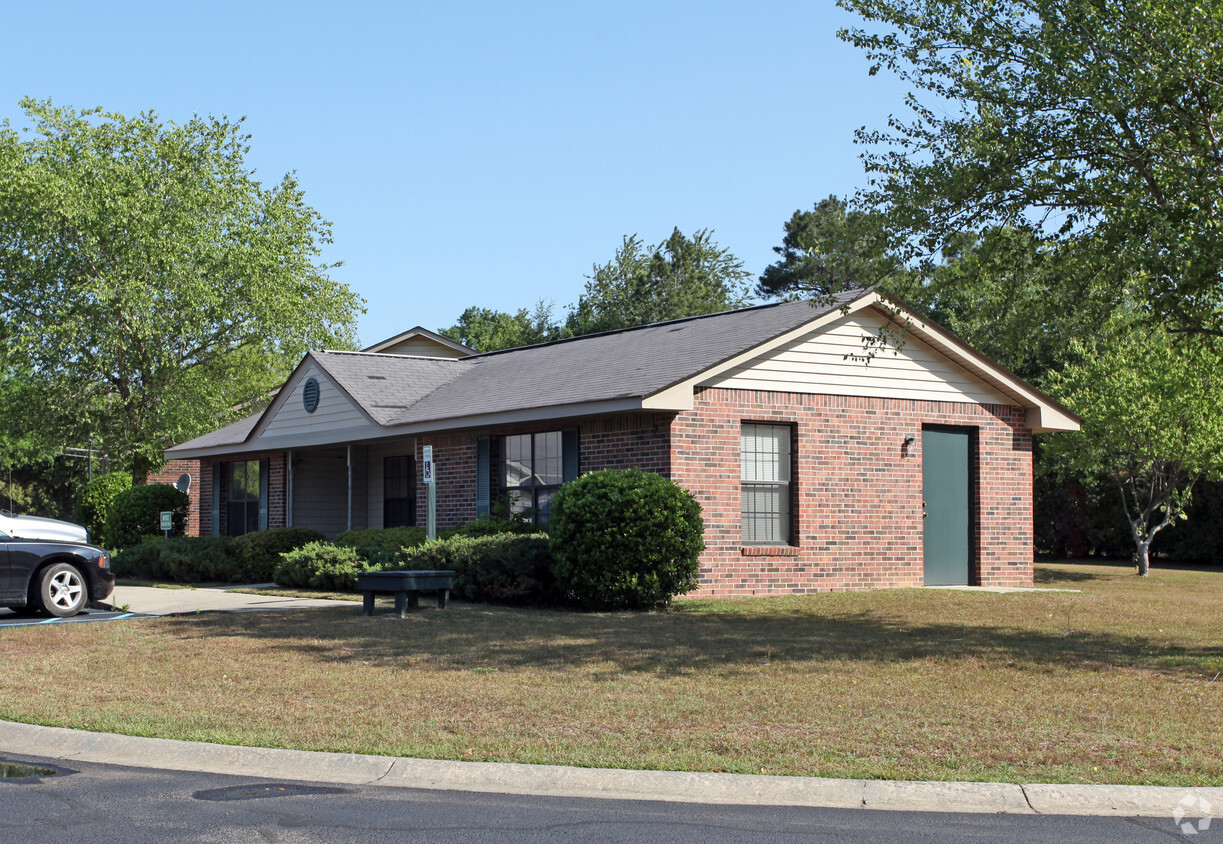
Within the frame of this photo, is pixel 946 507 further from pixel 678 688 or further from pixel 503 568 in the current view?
pixel 678 688

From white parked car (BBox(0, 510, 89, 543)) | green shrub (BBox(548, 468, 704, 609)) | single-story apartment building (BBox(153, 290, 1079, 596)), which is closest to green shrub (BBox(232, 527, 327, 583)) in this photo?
single-story apartment building (BBox(153, 290, 1079, 596))

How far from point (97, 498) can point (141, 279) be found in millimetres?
6932

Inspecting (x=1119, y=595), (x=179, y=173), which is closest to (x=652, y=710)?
(x=1119, y=595)

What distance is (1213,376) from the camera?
71.6ft

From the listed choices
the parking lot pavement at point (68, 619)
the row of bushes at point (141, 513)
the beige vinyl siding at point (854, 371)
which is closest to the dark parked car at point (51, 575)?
the parking lot pavement at point (68, 619)

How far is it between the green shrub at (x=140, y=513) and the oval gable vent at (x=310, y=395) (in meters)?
7.05

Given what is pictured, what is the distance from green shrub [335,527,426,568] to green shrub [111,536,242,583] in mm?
2348

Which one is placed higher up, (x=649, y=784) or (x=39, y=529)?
(x=39, y=529)

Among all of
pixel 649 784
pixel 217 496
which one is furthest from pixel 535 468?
pixel 649 784

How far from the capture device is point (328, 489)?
27000 mm

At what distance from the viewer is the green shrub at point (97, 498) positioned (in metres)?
36.6

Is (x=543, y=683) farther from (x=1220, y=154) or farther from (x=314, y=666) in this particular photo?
(x=1220, y=154)

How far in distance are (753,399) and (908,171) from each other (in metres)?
5.54

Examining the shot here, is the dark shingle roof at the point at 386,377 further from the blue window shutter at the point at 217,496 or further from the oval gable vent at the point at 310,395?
the blue window shutter at the point at 217,496
